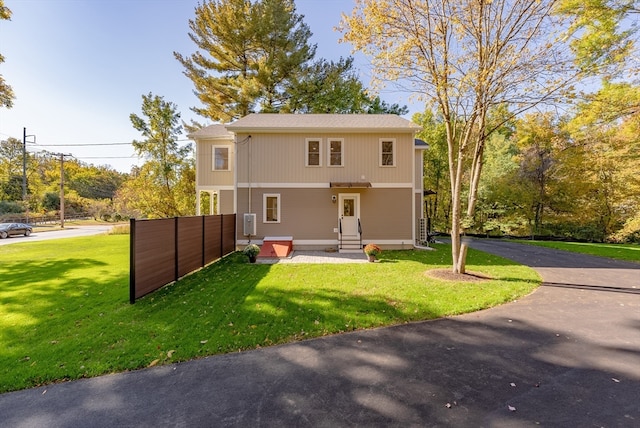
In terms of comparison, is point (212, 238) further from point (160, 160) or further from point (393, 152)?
point (160, 160)

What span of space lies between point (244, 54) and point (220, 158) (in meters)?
12.3

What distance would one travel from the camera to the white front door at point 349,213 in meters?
12.1

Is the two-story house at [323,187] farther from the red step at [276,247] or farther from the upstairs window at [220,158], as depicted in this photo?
the upstairs window at [220,158]

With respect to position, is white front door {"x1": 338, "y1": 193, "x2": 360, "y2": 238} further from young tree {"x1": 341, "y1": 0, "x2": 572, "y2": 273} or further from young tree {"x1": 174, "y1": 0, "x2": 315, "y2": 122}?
young tree {"x1": 174, "y1": 0, "x2": 315, "y2": 122}

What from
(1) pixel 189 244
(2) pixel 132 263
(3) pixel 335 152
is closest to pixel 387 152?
(3) pixel 335 152

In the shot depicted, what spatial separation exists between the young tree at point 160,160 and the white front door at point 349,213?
14.2 meters

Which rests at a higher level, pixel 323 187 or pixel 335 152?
pixel 335 152

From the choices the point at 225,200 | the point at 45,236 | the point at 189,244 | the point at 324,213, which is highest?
the point at 225,200

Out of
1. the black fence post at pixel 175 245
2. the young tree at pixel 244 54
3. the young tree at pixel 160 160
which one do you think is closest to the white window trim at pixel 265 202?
the black fence post at pixel 175 245

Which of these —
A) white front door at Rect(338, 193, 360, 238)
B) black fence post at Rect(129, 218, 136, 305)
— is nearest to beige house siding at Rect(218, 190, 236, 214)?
white front door at Rect(338, 193, 360, 238)

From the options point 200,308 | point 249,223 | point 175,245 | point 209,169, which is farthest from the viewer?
point 209,169

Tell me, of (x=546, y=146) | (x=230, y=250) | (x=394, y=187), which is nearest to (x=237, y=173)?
(x=230, y=250)

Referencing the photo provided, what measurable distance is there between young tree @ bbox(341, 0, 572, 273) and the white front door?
4822 mm

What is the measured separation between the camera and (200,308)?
5227mm
